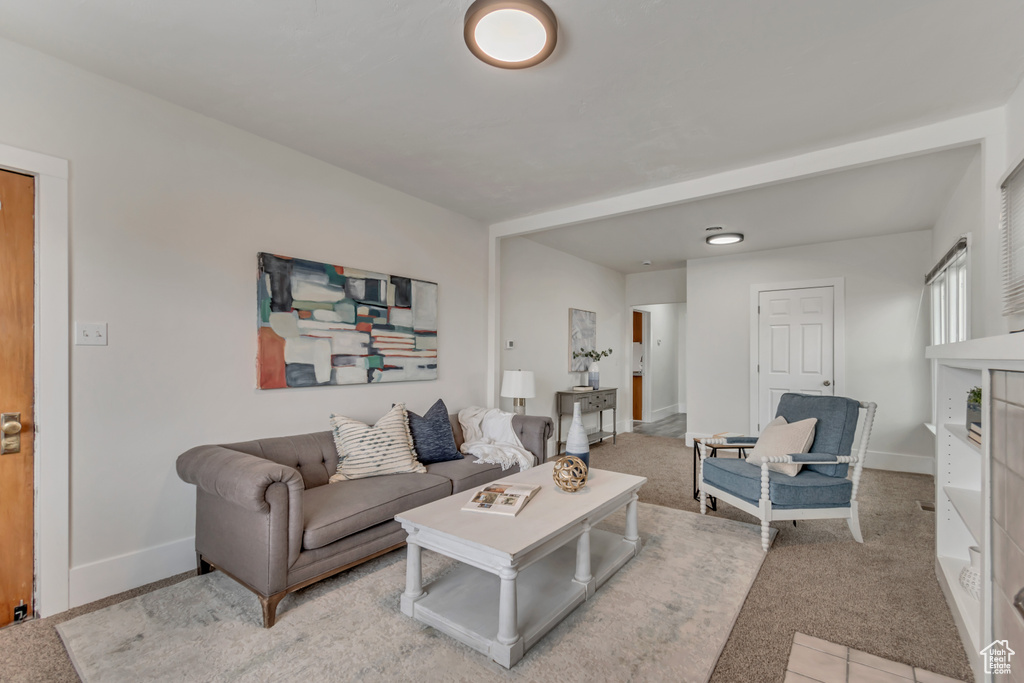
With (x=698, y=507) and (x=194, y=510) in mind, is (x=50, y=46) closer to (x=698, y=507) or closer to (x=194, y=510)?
(x=194, y=510)

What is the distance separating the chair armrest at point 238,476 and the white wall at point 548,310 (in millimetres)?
2786

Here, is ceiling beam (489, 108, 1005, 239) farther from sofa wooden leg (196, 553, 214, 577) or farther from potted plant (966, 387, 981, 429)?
sofa wooden leg (196, 553, 214, 577)

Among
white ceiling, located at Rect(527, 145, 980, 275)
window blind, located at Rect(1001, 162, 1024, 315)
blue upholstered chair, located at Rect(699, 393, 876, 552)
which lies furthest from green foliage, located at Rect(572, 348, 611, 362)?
window blind, located at Rect(1001, 162, 1024, 315)

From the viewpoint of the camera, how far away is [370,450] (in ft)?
9.46

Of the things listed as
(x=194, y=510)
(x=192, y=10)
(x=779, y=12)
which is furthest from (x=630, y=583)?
(x=192, y=10)

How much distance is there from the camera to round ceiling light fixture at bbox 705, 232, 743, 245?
4769 mm

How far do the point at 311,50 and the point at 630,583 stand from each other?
2909 mm

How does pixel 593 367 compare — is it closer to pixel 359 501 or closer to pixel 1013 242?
pixel 359 501

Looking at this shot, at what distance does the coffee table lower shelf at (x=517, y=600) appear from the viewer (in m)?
1.83

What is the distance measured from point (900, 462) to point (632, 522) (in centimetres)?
378

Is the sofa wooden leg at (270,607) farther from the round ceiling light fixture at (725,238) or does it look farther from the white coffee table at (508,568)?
the round ceiling light fixture at (725,238)

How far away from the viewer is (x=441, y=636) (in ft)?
6.30

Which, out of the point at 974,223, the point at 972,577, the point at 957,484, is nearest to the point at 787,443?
the point at 957,484

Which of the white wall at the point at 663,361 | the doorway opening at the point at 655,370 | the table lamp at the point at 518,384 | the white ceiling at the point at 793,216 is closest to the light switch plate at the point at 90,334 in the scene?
the table lamp at the point at 518,384
